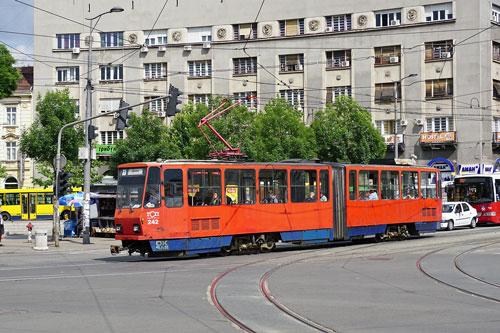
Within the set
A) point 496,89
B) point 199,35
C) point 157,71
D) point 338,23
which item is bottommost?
point 496,89

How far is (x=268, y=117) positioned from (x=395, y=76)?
40.1ft

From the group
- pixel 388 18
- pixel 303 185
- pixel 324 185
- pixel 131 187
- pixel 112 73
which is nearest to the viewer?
pixel 131 187

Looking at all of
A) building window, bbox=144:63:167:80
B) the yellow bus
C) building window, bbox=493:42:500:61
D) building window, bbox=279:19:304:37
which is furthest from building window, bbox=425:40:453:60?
the yellow bus

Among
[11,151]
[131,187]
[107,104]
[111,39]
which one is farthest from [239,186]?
[11,151]

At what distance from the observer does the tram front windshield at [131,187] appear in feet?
70.0

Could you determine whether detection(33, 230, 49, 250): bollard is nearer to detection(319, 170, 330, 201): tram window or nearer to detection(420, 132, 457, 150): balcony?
detection(319, 170, 330, 201): tram window

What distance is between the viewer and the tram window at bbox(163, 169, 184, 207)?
2136 centimetres

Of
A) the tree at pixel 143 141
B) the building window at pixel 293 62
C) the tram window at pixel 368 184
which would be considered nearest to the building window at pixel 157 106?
the tree at pixel 143 141

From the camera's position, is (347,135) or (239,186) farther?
(347,135)

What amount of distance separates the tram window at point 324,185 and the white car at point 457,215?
14.4 metres

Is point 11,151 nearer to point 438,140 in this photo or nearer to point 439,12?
point 438,140

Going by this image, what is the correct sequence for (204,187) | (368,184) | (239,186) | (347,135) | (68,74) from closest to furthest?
(204,187) → (239,186) → (368,184) → (347,135) → (68,74)

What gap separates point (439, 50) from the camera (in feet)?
174

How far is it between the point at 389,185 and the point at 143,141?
85.5 feet
